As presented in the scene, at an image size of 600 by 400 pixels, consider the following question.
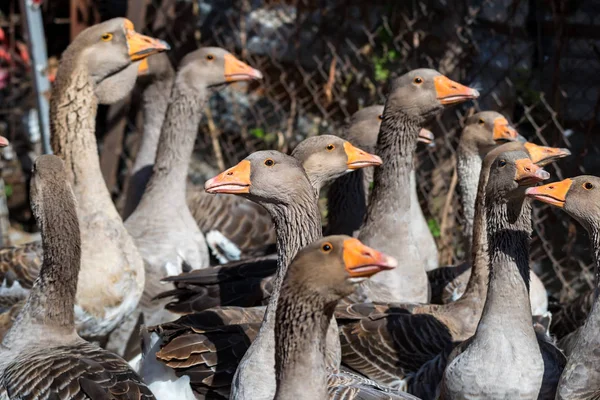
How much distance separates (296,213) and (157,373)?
1.25 meters

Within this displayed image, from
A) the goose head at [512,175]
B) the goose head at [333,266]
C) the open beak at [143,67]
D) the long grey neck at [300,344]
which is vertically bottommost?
the long grey neck at [300,344]

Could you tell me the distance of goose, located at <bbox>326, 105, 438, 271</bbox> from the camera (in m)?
6.59

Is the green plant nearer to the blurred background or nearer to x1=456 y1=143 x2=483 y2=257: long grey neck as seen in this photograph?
the blurred background

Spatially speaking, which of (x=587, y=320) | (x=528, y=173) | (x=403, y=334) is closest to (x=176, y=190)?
(x=403, y=334)

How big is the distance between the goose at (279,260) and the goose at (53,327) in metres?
0.41

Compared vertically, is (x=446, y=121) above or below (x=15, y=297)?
above

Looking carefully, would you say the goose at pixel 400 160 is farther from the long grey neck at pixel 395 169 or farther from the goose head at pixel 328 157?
the goose head at pixel 328 157

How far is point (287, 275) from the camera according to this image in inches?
133

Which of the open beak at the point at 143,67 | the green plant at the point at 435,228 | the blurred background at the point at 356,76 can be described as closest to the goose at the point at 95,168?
the open beak at the point at 143,67

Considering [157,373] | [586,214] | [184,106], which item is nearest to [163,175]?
[184,106]

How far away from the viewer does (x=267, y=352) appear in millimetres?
4094

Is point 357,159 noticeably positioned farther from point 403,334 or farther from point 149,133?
point 149,133

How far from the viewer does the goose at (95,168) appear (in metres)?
5.53

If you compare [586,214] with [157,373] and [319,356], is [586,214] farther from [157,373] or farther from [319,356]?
[157,373]
